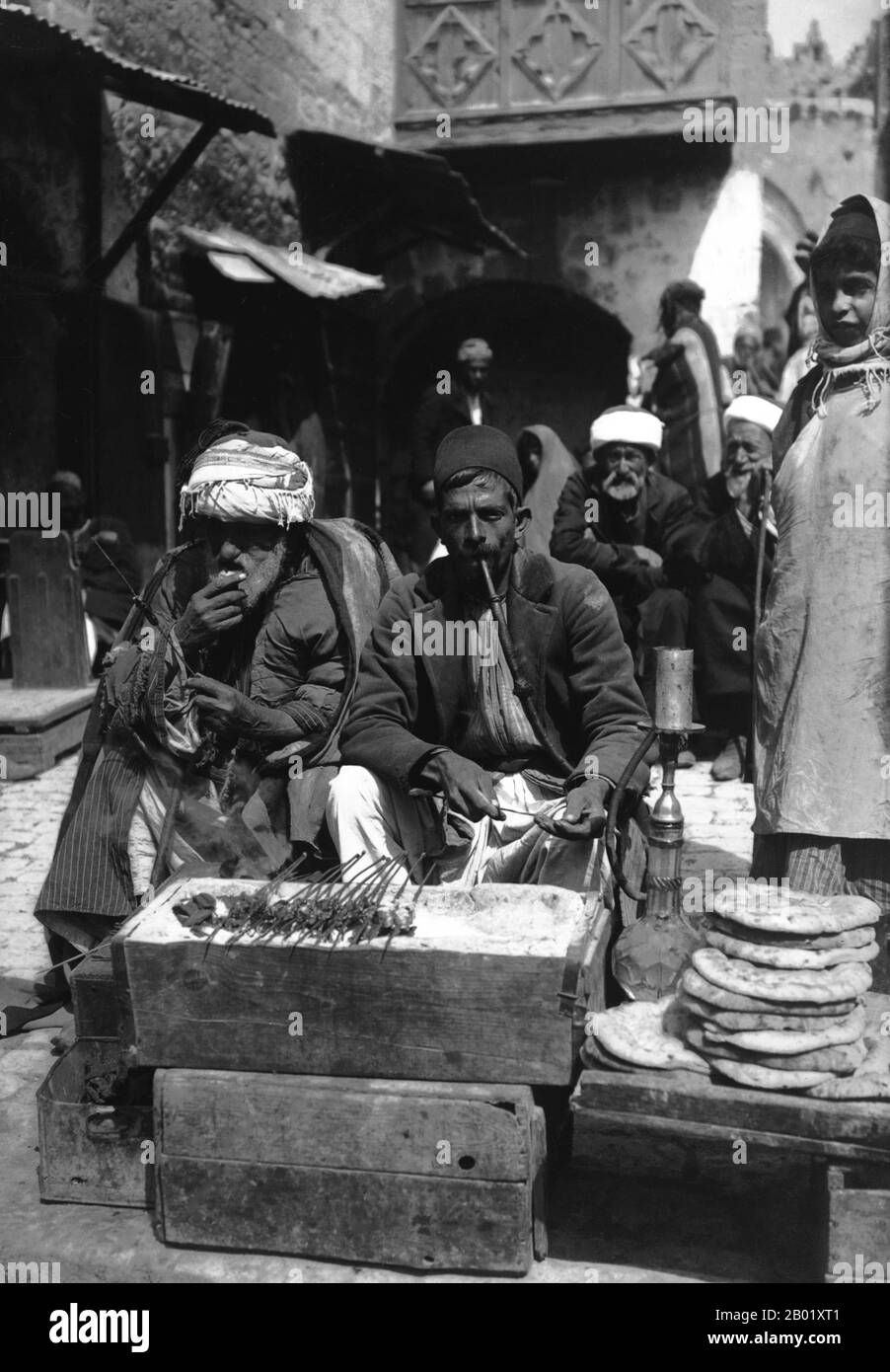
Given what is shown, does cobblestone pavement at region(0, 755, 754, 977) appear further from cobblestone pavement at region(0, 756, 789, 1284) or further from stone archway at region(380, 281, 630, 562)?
stone archway at region(380, 281, 630, 562)

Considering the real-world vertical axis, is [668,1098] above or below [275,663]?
below

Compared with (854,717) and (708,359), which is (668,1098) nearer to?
(854,717)

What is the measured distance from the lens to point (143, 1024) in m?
3.35

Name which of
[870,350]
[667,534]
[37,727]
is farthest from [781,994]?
[37,727]

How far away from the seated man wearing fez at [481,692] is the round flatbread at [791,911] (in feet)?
2.76

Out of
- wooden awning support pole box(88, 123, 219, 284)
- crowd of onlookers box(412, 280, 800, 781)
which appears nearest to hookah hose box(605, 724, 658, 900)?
crowd of onlookers box(412, 280, 800, 781)

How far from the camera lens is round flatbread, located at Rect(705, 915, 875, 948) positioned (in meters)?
3.13

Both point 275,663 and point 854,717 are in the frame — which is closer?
point 854,717

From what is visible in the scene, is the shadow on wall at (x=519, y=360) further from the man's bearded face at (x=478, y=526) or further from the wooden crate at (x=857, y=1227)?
the wooden crate at (x=857, y=1227)

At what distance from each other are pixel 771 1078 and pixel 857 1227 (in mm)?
360

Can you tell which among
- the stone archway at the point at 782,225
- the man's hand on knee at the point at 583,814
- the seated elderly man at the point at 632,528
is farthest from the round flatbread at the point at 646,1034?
the stone archway at the point at 782,225

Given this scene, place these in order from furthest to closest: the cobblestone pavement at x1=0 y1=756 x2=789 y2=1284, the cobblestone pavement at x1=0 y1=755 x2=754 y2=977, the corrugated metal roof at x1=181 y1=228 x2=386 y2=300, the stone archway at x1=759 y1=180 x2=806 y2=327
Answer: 1. the stone archway at x1=759 y1=180 x2=806 y2=327
2. the corrugated metal roof at x1=181 y1=228 x2=386 y2=300
3. the cobblestone pavement at x1=0 y1=755 x2=754 y2=977
4. the cobblestone pavement at x1=0 y1=756 x2=789 y2=1284
